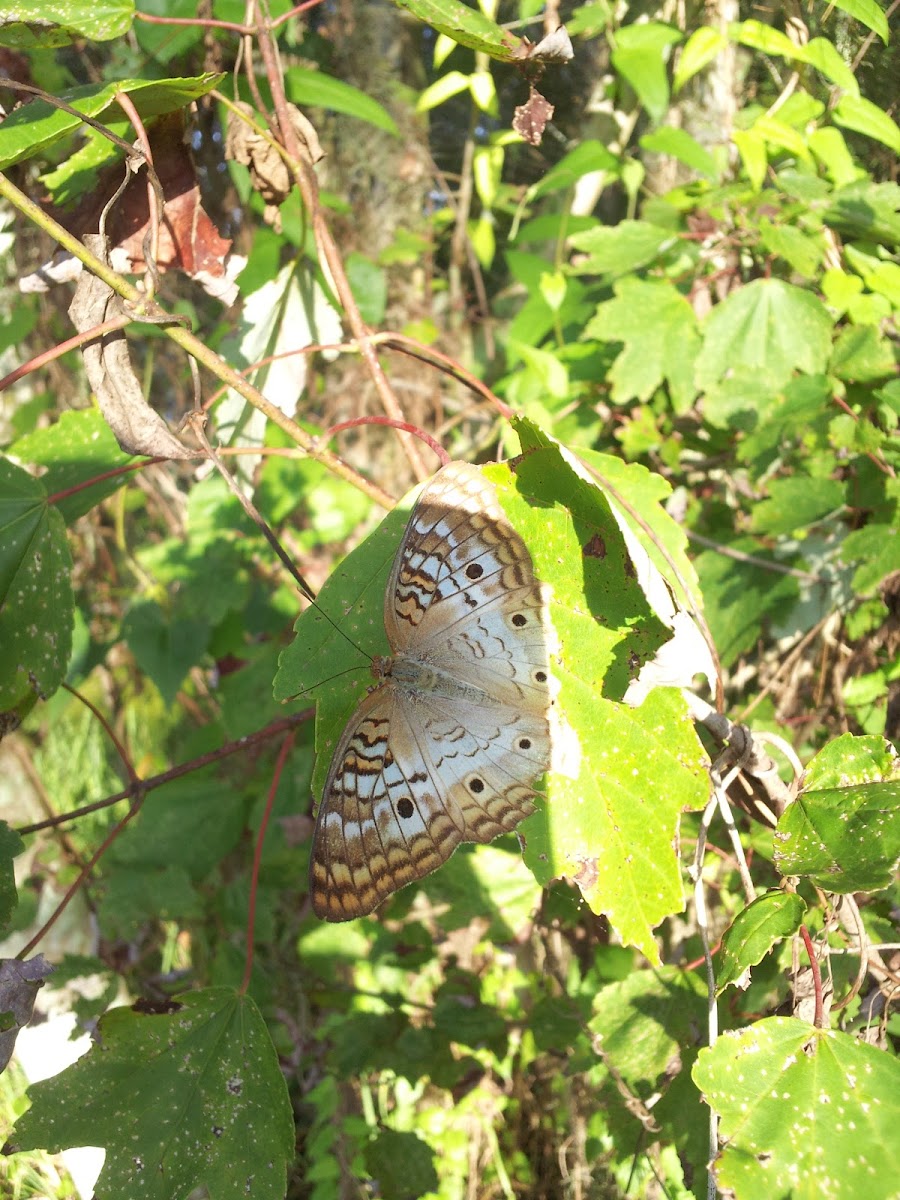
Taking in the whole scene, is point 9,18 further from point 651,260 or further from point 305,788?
point 305,788


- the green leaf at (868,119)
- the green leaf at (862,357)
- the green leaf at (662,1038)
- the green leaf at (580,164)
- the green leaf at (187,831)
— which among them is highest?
the green leaf at (580,164)

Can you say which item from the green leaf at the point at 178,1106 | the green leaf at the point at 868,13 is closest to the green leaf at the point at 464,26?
the green leaf at the point at 868,13

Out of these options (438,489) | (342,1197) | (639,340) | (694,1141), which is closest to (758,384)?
(639,340)

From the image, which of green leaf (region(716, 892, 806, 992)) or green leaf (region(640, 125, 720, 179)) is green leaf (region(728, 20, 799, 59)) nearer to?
green leaf (region(640, 125, 720, 179))

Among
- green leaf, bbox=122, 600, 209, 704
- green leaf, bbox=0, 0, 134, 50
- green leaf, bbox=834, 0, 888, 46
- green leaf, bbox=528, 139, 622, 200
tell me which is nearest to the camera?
green leaf, bbox=0, 0, 134, 50

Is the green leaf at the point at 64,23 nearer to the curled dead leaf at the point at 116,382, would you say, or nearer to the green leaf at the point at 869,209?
the curled dead leaf at the point at 116,382

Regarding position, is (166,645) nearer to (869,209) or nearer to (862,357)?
(862,357)

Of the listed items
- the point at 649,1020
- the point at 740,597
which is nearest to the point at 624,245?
the point at 740,597

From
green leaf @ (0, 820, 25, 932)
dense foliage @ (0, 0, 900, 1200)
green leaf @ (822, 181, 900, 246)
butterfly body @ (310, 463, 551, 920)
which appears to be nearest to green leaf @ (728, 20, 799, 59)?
dense foliage @ (0, 0, 900, 1200)
